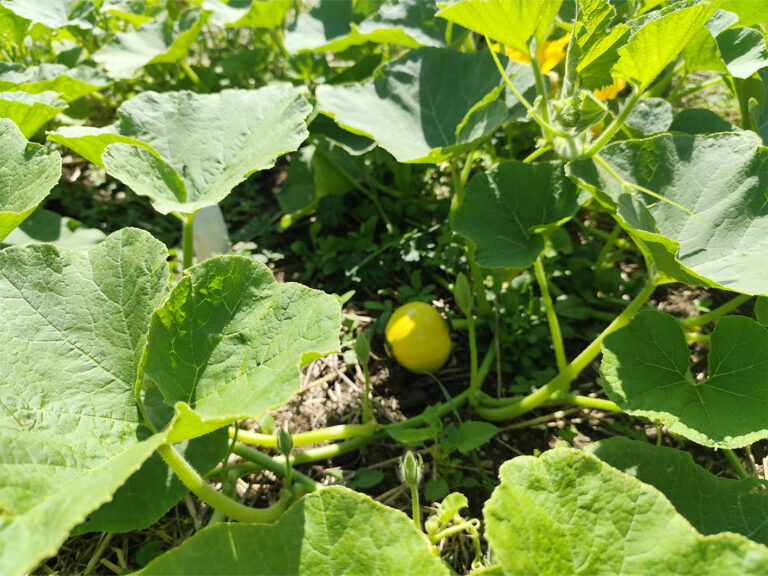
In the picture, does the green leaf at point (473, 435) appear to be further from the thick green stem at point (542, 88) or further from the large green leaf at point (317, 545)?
the thick green stem at point (542, 88)

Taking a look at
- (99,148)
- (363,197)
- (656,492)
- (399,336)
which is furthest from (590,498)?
(363,197)

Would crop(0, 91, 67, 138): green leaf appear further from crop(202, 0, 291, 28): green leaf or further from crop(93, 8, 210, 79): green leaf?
crop(202, 0, 291, 28): green leaf

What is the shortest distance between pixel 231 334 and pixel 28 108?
121cm

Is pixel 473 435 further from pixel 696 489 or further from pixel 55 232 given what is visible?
pixel 55 232

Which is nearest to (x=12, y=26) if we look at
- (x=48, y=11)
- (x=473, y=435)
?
(x=48, y=11)

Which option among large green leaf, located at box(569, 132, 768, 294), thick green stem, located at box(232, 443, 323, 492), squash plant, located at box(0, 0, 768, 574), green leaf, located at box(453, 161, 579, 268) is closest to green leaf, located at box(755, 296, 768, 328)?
squash plant, located at box(0, 0, 768, 574)

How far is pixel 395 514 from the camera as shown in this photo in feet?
3.95

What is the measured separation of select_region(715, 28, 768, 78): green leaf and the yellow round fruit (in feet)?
3.78

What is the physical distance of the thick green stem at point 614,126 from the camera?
66.8 inches

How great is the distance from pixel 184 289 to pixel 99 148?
78 centimetres

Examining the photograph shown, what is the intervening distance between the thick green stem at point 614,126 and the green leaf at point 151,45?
5.65 feet

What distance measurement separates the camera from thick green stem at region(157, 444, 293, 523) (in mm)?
1319

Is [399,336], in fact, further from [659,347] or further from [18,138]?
[18,138]

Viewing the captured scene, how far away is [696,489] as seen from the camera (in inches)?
58.1
